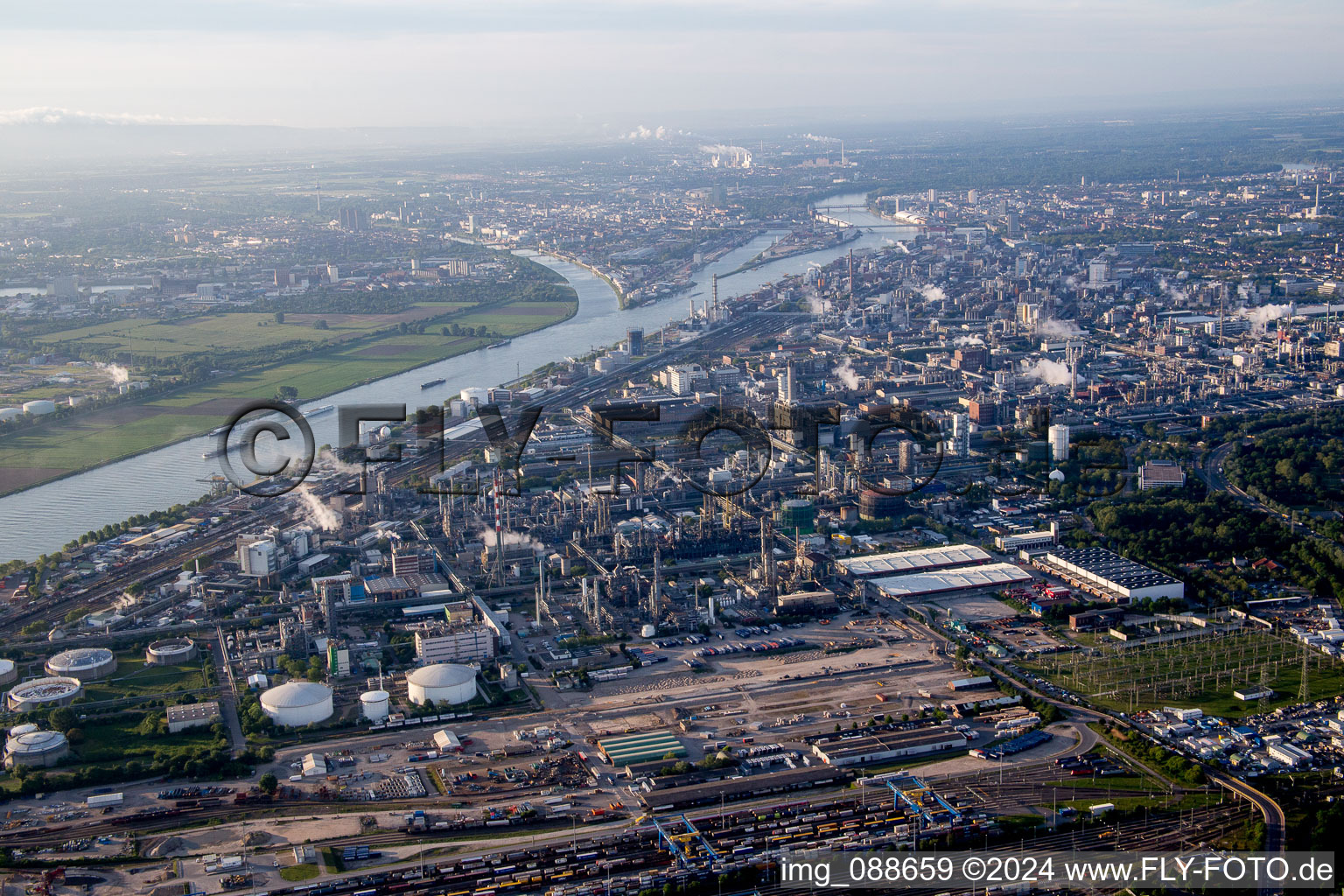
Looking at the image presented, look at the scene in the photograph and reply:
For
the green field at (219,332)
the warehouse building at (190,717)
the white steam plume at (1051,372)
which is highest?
the green field at (219,332)

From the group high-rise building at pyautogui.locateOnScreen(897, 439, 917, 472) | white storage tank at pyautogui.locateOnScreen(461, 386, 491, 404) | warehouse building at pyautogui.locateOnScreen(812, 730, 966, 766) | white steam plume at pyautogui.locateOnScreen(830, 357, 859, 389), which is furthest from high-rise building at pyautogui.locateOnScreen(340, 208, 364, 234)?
warehouse building at pyautogui.locateOnScreen(812, 730, 966, 766)

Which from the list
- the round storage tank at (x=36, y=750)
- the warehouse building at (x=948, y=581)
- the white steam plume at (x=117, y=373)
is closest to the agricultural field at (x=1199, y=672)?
the warehouse building at (x=948, y=581)

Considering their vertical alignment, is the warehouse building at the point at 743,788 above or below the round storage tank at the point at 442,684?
below

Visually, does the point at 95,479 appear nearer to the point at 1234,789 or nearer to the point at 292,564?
the point at 292,564

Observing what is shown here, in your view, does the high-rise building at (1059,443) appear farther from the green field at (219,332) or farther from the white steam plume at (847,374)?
the green field at (219,332)

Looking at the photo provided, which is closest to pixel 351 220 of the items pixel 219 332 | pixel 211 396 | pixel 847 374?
pixel 219 332

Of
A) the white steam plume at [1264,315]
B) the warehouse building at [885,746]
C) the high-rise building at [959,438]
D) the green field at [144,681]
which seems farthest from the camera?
the white steam plume at [1264,315]

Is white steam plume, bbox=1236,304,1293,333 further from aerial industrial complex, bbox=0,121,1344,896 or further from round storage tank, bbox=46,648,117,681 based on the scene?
round storage tank, bbox=46,648,117,681
